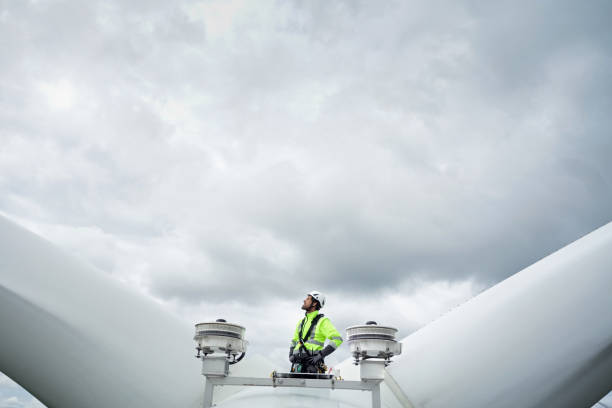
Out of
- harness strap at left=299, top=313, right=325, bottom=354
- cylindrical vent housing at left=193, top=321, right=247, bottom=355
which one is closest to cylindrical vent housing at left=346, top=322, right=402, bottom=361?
harness strap at left=299, top=313, right=325, bottom=354

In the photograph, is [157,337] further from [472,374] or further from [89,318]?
[472,374]

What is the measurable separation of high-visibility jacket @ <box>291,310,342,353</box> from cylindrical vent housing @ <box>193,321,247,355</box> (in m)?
1.64

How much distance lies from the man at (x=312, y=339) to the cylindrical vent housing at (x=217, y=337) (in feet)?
5.01

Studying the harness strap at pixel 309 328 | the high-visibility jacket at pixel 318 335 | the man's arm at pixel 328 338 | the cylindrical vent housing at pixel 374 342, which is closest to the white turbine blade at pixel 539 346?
the cylindrical vent housing at pixel 374 342

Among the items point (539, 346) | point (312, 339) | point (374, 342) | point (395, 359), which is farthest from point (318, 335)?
point (539, 346)

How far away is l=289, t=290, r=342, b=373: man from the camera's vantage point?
798 centimetres

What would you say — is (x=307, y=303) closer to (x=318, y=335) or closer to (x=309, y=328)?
(x=309, y=328)

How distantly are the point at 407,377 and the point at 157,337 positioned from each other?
→ 4.14 meters

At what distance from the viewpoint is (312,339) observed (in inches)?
326

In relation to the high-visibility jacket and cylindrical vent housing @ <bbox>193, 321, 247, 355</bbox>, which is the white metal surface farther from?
→ the high-visibility jacket

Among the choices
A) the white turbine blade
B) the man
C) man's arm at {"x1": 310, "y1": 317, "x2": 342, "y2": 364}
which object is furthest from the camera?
the man

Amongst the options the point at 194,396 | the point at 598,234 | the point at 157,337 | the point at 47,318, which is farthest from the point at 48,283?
the point at 598,234

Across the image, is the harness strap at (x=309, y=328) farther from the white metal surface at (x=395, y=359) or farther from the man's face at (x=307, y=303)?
the white metal surface at (x=395, y=359)

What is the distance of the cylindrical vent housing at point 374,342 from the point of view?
22.4 ft
